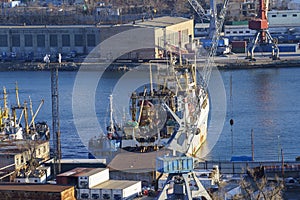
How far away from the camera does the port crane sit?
1770 cm

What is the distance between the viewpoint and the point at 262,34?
18234 mm

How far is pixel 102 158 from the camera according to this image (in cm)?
934

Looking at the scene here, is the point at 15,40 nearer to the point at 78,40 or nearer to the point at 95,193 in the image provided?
the point at 78,40

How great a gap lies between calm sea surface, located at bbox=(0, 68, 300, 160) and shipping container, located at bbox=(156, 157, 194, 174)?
10.3 feet

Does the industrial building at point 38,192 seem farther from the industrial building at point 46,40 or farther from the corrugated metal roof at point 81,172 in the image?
the industrial building at point 46,40

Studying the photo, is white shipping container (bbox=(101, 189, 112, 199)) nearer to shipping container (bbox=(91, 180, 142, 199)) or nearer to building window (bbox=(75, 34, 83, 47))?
shipping container (bbox=(91, 180, 142, 199))

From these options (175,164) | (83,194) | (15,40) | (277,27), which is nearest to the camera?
(175,164)

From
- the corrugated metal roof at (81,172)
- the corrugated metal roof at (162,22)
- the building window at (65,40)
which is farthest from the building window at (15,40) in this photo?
the corrugated metal roof at (81,172)

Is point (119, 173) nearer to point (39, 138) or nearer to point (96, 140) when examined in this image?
point (96, 140)

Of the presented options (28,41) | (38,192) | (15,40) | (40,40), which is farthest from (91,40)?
(38,192)

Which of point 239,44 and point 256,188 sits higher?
point 256,188

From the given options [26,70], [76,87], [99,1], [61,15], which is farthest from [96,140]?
[99,1]

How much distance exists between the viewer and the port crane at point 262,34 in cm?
1770

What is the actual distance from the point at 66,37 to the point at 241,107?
7.09 meters
